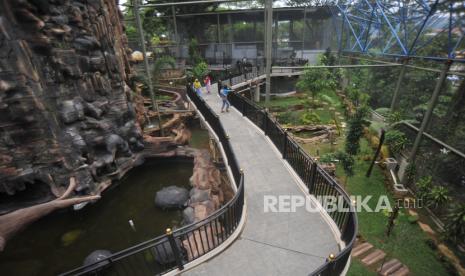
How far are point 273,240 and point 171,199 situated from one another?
6.42 m

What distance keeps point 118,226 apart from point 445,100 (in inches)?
568

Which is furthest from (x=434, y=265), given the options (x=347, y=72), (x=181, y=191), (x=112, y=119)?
(x=347, y=72)

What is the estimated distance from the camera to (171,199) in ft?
36.1

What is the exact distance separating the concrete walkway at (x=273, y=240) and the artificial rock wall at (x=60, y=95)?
28.5ft

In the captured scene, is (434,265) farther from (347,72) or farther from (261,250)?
(347,72)

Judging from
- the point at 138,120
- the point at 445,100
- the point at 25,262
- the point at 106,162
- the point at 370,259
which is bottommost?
the point at 25,262

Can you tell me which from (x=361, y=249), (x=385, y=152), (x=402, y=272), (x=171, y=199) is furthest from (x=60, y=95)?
(x=385, y=152)

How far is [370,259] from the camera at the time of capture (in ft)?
24.5

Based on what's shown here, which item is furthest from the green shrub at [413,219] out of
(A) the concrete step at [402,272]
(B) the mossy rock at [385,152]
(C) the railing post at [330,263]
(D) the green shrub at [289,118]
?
(D) the green shrub at [289,118]

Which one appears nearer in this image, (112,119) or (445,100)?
(445,100)

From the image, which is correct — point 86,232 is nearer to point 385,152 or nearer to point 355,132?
point 355,132

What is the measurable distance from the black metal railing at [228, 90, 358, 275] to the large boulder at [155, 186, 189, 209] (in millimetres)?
4992

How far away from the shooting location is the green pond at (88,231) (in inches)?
346

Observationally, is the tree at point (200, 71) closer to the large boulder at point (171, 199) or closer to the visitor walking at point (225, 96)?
the visitor walking at point (225, 96)
